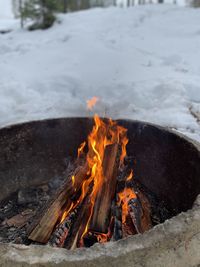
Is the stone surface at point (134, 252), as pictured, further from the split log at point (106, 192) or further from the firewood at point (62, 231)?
the firewood at point (62, 231)

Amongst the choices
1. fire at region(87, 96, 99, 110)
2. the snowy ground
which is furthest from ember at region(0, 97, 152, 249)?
fire at region(87, 96, 99, 110)

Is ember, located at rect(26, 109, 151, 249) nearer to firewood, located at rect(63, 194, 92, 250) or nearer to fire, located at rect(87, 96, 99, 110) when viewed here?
firewood, located at rect(63, 194, 92, 250)

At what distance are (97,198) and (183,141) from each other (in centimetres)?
103

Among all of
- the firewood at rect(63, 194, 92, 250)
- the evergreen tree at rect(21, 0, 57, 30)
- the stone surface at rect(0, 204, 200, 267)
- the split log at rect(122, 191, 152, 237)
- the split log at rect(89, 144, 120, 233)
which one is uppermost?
the stone surface at rect(0, 204, 200, 267)

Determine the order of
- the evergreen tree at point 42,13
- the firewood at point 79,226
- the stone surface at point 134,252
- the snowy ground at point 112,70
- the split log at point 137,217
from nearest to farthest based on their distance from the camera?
the stone surface at point 134,252, the firewood at point 79,226, the split log at point 137,217, the snowy ground at point 112,70, the evergreen tree at point 42,13

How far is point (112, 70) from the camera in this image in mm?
7238

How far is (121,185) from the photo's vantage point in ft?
11.1

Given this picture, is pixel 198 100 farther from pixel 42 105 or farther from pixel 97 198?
pixel 97 198

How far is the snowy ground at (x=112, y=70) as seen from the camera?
561 centimetres

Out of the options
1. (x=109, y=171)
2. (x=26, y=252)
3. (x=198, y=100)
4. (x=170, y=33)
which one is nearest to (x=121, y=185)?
(x=109, y=171)

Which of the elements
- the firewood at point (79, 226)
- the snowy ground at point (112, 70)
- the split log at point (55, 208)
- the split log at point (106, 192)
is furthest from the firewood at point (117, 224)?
the snowy ground at point (112, 70)

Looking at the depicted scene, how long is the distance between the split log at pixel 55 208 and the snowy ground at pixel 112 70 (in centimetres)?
205

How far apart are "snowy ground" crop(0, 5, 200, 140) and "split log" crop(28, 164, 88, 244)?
2.05m

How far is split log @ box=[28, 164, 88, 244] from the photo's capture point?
270 centimetres
